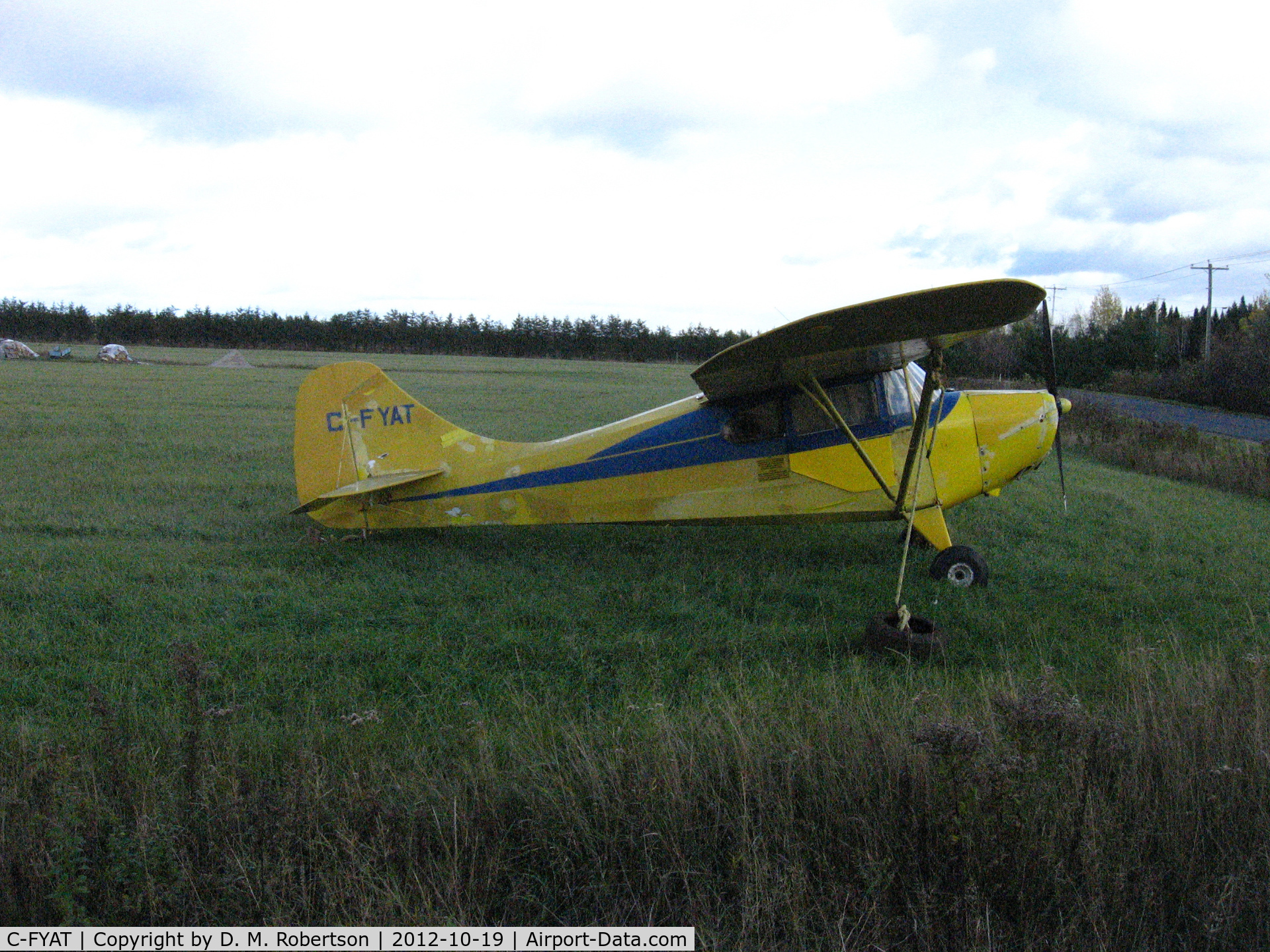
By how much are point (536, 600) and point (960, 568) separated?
13.0ft

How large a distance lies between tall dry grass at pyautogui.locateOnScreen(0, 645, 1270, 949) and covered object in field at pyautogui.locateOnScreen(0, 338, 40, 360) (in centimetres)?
4602

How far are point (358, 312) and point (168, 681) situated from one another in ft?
237

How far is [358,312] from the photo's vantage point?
234 ft

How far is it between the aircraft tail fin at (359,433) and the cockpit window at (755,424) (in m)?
2.94

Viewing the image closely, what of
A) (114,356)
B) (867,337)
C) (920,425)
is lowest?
(920,425)

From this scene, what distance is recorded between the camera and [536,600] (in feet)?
21.0

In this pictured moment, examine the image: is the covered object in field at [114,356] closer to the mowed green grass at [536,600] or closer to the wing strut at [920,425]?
the mowed green grass at [536,600]

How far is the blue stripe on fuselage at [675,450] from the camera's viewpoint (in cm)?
762

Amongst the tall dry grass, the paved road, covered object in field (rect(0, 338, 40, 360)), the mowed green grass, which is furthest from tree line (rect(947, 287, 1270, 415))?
covered object in field (rect(0, 338, 40, 360))

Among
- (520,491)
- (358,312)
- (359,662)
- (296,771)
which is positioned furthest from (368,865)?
(358,312)

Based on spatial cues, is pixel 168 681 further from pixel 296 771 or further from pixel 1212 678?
pixel 1212 678

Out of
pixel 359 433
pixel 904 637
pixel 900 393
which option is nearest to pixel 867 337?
pixel 900 393

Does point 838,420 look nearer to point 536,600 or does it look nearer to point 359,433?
point 536,600

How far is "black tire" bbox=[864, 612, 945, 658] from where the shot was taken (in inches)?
204
